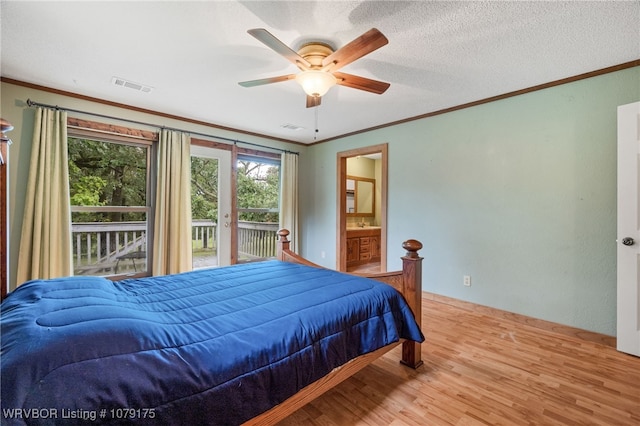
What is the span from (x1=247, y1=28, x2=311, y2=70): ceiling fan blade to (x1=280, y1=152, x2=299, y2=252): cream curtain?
2.95 metres

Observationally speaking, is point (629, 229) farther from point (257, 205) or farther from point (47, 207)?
point (47, 207)

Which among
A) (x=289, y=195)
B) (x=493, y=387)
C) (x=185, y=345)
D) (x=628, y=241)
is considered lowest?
(x=493, y=387)

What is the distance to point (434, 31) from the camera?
1.92m

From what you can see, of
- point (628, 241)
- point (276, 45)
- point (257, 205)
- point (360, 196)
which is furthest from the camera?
point (360, 196)

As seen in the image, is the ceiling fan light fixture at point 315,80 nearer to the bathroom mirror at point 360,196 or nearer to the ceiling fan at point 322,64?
the ceiling fan at point 322,64

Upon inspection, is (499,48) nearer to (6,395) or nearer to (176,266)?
(6,395)

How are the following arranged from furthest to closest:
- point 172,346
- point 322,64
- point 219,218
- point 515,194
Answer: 1. point 219,218
2. point 515,194
3. point 322,64
4. point 172,346

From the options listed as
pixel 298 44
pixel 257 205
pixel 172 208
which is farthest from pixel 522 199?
pixel 172 208

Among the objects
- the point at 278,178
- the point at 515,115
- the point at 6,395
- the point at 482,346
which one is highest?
the point at 515,115

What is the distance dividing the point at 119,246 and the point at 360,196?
4659 mm

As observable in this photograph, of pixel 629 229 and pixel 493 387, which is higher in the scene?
pixel 629 229

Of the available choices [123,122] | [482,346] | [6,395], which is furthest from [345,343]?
[123,122]

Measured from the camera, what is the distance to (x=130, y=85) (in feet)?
9.15

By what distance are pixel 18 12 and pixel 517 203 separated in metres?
4.28
